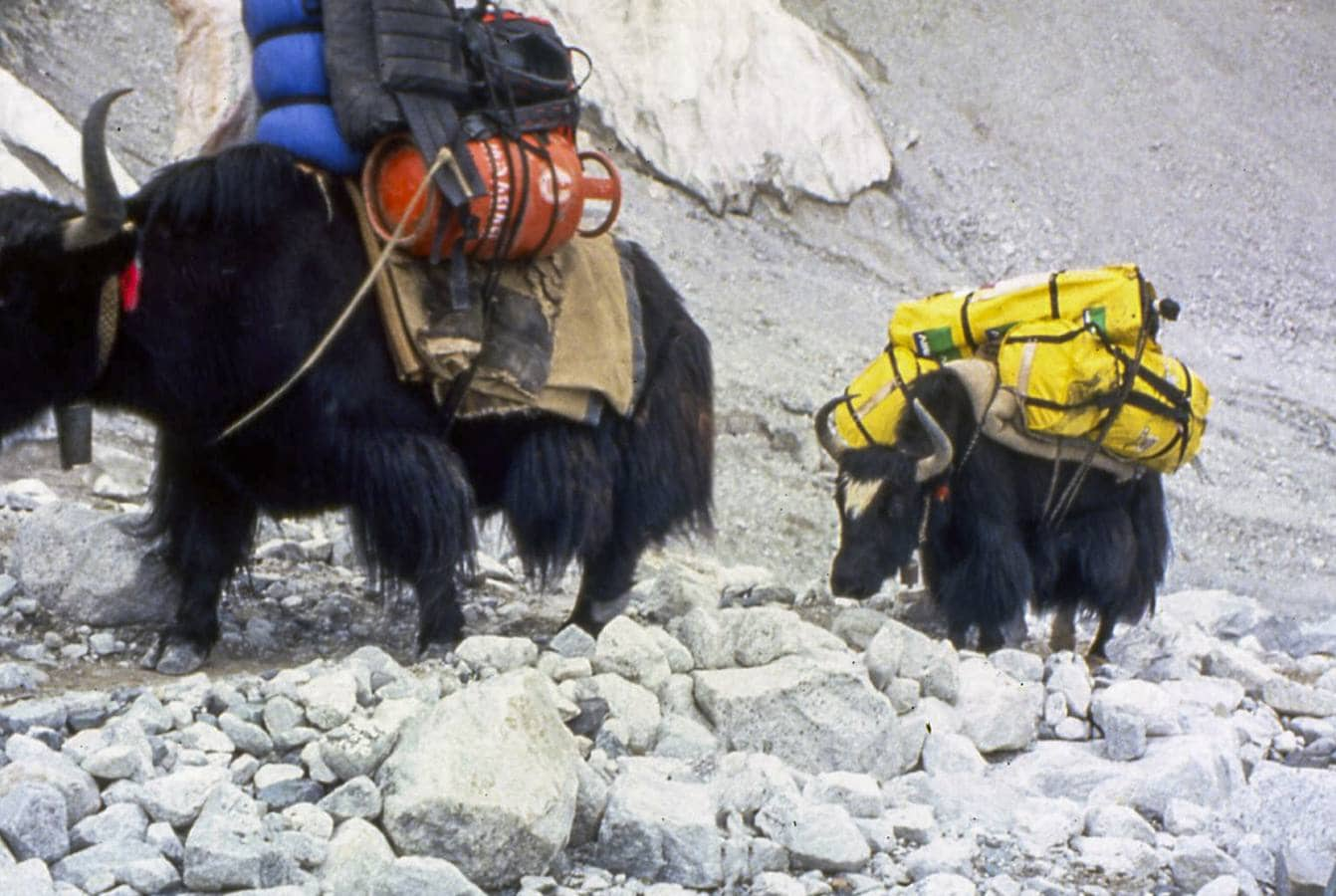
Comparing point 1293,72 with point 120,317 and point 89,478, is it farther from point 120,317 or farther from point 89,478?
point 120,317

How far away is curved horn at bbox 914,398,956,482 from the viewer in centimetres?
462

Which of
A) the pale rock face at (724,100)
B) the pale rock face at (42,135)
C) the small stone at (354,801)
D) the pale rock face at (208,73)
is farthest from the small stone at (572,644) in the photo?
the pale rock face at (724,100)

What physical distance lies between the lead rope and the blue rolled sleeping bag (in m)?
0.22

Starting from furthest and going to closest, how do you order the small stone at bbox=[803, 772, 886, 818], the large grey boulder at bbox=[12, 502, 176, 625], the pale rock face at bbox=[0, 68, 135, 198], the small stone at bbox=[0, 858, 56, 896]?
the pale rock face at bbox=[0, 68, 135, 198] → the large grey boulder at bbox=[12, 502, 176, 625] → the small stone at bbox=[803, 772, 886, 818] → the small stone at bbox=[0, 858, 56, 896]

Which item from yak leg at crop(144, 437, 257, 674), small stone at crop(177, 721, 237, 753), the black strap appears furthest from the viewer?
the black strap

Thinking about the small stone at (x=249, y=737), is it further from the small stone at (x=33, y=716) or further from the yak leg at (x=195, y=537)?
the yak leg at (x=195, y=537)

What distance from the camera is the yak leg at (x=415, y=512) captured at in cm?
328

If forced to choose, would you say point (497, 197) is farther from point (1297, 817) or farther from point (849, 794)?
point (1297, 817)

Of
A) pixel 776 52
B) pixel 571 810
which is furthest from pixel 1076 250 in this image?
pixel 571 810

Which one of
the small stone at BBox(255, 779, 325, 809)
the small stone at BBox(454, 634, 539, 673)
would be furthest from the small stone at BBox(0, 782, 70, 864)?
the small stone at BBox(454, 634, 539, 673)

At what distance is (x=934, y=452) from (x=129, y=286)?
2.32m

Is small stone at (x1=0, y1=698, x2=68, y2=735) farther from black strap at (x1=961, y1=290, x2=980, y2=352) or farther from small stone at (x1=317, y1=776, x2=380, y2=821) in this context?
black strap at (x1=961, y1=290, x2=980, y2=352)

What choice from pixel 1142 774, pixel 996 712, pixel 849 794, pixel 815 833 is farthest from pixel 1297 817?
pixel 815 833

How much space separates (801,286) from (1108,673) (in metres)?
6.58
